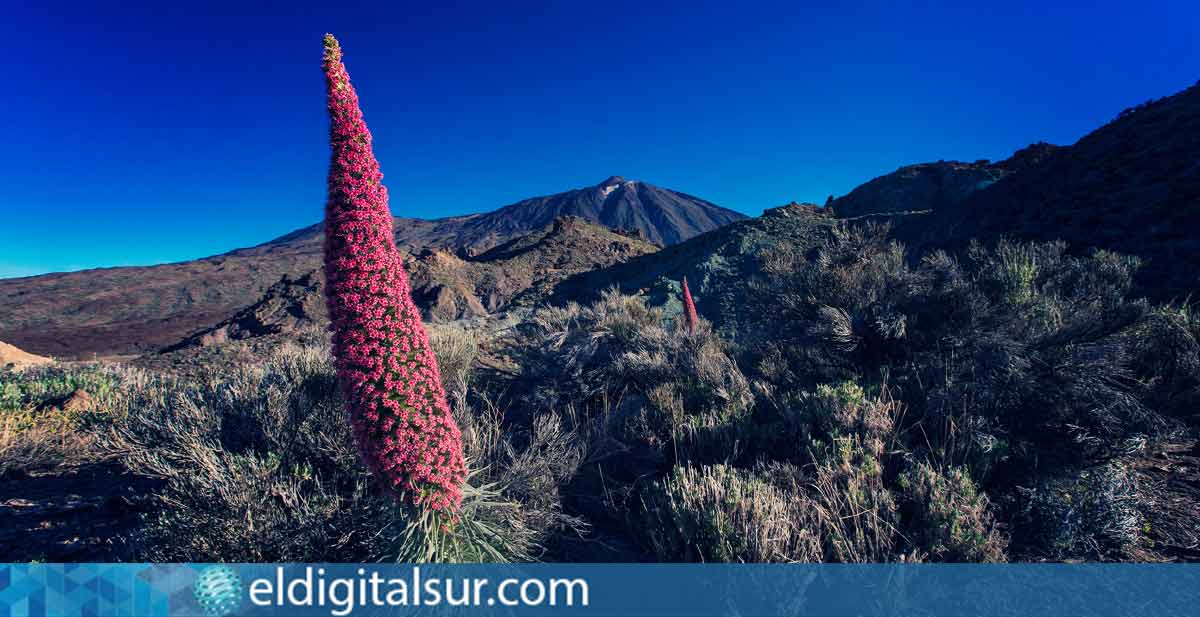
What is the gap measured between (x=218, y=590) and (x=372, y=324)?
5.46 feet

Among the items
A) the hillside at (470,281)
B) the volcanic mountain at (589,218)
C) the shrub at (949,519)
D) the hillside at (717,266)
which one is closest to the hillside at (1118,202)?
the hillside at (717,266)

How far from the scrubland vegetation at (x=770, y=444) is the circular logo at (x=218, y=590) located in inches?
→ 4.5

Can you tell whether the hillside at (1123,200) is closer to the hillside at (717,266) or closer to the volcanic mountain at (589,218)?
the hillside at (717,266)

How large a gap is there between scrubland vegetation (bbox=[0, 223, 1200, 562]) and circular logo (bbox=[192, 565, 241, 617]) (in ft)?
0.38

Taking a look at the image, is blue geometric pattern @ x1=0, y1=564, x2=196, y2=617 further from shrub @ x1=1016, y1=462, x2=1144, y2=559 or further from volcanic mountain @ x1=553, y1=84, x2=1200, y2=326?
volcanic mountain @ x1=553, y1=84, x2=1200, y2=326

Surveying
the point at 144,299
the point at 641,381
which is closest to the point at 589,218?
the point at 144,299

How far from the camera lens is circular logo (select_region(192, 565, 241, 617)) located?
2451 millimetres

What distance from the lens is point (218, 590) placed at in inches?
97.3

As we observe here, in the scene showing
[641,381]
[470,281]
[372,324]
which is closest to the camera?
[372,324]

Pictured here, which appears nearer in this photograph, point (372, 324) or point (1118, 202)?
point (372, 324)

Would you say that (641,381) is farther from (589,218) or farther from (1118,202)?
(589,218)

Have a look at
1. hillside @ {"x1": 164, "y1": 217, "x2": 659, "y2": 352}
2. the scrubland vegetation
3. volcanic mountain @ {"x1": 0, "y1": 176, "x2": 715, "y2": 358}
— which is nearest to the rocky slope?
hillside @ {"x1": 164, "y1": 217, "x2": 659, "y2": 352}

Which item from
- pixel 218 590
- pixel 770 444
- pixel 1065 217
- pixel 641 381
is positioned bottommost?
pixel 218 590

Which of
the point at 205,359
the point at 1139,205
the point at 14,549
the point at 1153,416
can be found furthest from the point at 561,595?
the point at 1139,205
